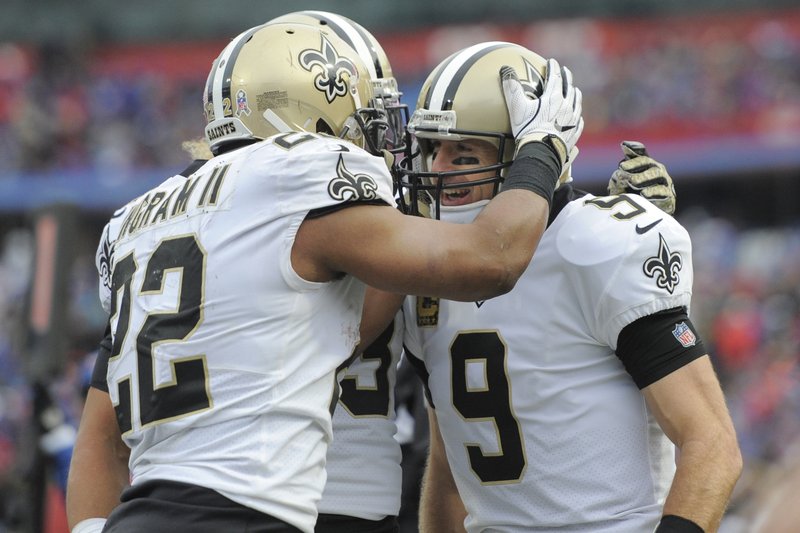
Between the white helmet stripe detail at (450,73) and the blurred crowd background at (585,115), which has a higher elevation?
the white helmet stripe detail at (450,73)

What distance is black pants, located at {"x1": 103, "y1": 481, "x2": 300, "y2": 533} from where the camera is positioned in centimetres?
262

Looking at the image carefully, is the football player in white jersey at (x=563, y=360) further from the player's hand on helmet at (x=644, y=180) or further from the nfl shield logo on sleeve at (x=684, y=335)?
the player's hand on helmet at (x=644, y=180)

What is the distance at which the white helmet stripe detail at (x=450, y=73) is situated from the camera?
3.39 meters

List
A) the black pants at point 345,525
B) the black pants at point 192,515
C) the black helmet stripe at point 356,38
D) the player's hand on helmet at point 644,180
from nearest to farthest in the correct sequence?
the black pants at point 192,515 → the black pants at point 345,525 → the player's hand on helmet at point 644,180 → the black helmet stripe at point 356,38

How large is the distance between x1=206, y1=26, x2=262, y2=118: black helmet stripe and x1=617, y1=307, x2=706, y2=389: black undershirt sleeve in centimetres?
127

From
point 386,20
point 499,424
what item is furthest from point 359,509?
point 386,20

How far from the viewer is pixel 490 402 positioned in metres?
3.25

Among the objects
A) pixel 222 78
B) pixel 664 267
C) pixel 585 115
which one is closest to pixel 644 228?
pixel 664 267

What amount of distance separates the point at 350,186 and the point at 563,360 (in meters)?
0.81

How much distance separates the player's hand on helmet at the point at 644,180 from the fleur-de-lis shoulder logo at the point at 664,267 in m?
0.39

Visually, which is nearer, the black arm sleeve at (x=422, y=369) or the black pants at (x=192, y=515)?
the black pants at (x=192, y=515)

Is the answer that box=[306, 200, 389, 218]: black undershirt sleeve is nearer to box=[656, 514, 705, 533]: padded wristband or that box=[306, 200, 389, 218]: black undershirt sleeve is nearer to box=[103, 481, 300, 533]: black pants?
box=[103, 481, 300, 533]: black pants

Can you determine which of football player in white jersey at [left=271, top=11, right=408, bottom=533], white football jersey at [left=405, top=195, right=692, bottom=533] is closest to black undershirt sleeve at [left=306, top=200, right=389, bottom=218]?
football player in white jersey at [left=271, top=11, right=408, bottom=533]

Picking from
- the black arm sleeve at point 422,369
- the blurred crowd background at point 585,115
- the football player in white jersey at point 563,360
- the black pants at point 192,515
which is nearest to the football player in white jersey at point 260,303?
the black pants at point 192,515
